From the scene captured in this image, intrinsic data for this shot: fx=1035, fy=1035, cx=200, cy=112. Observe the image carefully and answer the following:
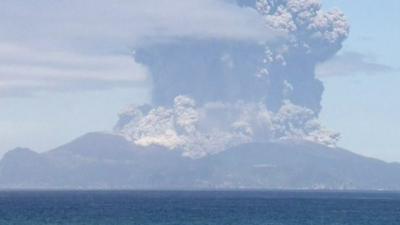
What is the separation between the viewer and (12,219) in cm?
19588

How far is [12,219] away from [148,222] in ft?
85.5

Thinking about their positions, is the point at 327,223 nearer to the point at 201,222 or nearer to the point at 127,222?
the point at 201,222

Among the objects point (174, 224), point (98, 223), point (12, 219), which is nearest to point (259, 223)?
point (174, 224)

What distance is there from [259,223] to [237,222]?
429cm

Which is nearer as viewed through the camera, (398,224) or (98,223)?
(98,223)

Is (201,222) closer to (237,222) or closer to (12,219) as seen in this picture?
(237,222)

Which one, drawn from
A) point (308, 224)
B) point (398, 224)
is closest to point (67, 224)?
point (308, 224)

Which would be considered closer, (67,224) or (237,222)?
(67,224)

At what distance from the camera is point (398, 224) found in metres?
194

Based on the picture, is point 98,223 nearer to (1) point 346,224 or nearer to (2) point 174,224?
(2) point 174,224

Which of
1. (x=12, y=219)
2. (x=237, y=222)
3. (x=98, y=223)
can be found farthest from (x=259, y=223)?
(x=12, y=219)

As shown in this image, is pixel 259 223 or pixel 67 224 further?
pixel 259 223

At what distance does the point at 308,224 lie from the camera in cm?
19738

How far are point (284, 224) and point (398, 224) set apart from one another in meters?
21.3
